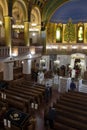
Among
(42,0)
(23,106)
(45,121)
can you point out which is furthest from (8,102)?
(42,0)

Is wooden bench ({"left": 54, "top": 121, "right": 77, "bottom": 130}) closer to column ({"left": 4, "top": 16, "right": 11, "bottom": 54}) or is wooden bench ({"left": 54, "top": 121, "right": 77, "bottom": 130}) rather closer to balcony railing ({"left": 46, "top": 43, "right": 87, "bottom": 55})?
column ({"left": 4, "top": 16, "right": 11, "bottom": 54})

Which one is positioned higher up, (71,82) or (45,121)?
(71,82)

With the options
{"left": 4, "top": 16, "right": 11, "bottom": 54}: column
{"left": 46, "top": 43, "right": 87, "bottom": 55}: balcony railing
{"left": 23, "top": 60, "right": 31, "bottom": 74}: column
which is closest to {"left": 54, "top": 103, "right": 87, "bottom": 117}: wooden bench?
{"left": 4, "top": 16, "right": 11, "bottom": 54}: column

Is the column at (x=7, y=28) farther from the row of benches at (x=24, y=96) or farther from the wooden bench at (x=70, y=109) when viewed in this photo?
the wooden bench at (x=70, y=109)

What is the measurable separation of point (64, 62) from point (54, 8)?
24.6 ft

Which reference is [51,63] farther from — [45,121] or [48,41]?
[45,121]

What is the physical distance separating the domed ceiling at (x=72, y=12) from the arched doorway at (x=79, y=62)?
4662 millimetres

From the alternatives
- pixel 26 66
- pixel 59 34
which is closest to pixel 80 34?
pixel 59 34

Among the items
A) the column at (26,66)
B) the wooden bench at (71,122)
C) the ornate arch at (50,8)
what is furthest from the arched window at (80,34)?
the wooden bench at (71,122)

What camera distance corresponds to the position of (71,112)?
11.4m

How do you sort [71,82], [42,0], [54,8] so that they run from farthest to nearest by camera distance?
[54,8], [42,0], [71,82]

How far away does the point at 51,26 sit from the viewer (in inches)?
1004

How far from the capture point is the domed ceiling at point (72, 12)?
2362 cm

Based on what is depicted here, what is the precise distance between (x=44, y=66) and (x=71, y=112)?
1461 cm
